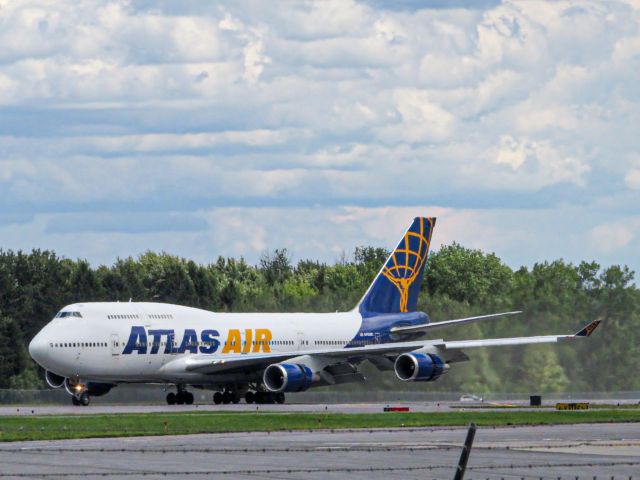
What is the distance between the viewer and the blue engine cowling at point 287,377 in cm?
6550

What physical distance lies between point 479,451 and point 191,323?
36163 millimetres

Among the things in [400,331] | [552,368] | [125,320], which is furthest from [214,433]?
[552,368]

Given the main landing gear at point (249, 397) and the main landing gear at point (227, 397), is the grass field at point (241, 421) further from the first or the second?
the main landing gear at point (227, 397)

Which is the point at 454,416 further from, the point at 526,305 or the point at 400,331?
the point at 526,305

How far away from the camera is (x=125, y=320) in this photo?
212 ft

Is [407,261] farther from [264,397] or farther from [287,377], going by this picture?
[287,377]

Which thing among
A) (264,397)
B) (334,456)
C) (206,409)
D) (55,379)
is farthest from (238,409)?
(334,456)

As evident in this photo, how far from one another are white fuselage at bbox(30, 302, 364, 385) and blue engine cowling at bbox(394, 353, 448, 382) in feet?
23.2

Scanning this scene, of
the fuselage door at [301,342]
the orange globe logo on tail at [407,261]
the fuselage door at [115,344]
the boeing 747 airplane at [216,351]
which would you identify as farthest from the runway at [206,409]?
the orange globe logo on tail at [407,261]

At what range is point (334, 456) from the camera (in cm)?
3080

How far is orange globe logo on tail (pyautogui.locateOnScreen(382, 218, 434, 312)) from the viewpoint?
80.4 m

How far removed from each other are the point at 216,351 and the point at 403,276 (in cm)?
1636

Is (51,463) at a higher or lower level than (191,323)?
lower

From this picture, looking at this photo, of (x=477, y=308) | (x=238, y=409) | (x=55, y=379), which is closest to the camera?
(x=238, y=409)
